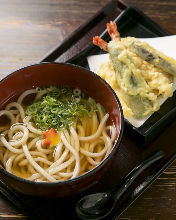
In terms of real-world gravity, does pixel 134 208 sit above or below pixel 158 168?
below

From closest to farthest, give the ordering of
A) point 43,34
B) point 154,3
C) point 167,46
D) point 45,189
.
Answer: point 45,189
point 167,46
point 43,34
point 154,3

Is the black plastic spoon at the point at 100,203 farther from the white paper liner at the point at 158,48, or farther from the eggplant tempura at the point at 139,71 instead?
the white paper liner at the point at 158,48

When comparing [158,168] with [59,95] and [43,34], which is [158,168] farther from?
[43,34]

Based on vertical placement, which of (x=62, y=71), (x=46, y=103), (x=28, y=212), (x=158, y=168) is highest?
(x=62, y=71)

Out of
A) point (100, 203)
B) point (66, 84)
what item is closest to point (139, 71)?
point (66, 84)

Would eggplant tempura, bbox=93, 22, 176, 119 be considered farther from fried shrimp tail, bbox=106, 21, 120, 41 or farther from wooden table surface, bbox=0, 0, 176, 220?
wooden table surface, bbox=0, 0, 176, 220

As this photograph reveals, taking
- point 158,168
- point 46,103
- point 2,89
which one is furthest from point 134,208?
point 2,89
